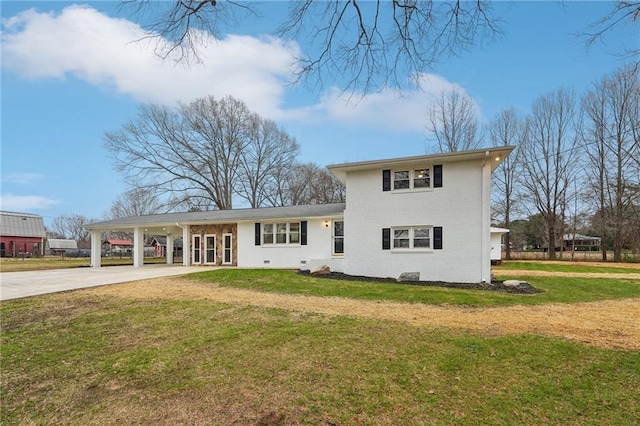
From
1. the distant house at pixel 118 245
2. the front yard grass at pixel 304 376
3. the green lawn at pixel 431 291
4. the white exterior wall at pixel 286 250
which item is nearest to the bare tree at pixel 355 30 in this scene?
the front yard grass at pixel 304 376

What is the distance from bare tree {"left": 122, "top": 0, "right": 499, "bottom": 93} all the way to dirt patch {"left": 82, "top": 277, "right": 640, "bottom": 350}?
4.41 meters

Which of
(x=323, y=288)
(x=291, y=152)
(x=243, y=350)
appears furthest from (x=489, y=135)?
(x=243, y=350)

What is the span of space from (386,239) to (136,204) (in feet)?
127

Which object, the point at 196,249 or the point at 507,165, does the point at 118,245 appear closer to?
the point at 196,249

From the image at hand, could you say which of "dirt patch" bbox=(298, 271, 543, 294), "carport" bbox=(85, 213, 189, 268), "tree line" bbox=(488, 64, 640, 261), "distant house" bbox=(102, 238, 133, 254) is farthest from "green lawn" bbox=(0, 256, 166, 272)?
"tree line" bbox=(488, 64, 640, 261)

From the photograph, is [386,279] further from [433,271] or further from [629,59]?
[629,59]

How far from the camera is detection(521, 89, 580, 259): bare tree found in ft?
97.1

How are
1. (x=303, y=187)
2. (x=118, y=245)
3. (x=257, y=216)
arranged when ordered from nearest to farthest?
(x=257, y=216) < (x=303, y=187) < (x=118, y=245)

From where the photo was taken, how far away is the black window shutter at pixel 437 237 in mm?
12820

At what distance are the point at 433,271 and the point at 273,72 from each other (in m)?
10.5

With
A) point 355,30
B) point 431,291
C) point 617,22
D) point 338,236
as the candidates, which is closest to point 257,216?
point 338,236

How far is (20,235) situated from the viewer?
4375cm

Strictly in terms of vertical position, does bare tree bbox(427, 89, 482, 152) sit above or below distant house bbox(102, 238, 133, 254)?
→ above

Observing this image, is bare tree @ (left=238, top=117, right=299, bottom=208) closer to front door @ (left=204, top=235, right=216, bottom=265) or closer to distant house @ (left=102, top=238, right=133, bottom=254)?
front door @ (left=204, top=235, right=216, bottom=265)
